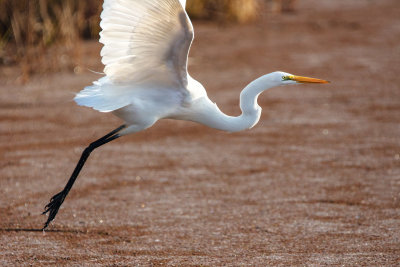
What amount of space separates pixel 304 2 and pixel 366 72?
8.55 metres

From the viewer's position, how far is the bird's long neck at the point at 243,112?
4.73 metres

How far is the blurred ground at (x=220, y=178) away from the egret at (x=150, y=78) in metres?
0.78

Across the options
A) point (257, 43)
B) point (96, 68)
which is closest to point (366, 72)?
point (257, 43)

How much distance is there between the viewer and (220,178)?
6723 millimetres

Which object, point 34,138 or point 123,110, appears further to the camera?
point 34,138

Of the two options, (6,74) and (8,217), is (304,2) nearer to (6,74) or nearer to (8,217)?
(6,74)

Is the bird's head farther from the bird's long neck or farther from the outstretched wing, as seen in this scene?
the outstretched wing

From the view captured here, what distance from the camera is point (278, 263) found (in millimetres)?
4516

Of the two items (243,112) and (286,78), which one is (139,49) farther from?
(286,78)

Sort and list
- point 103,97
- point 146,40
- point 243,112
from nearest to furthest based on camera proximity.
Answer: point 146,40
point 103,97
point 243,112

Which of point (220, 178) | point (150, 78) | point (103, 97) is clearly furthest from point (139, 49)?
point (220, 178)

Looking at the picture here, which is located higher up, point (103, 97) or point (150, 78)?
point (150, 78)

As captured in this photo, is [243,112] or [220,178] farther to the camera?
[220,178]

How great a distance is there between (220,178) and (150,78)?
7.15ft
